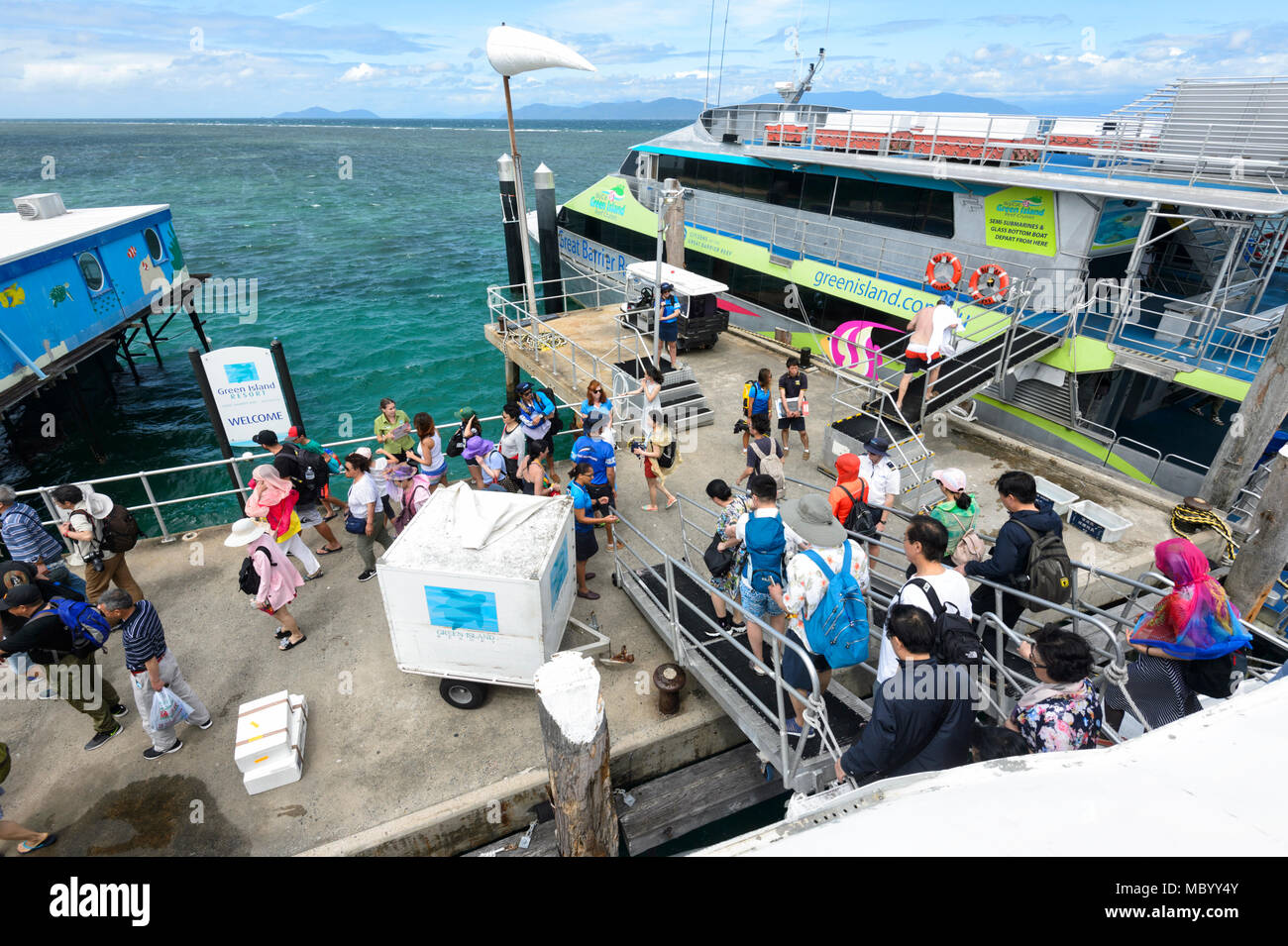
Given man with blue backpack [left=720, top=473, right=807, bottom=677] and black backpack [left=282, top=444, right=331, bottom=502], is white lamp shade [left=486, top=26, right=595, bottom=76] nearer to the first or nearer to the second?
Answer: black backpack [left=282, top=444, right=331, bottom=502]

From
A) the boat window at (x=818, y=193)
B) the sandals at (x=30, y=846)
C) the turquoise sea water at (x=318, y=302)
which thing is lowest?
the turquoise sea water at (x=318, y=302)

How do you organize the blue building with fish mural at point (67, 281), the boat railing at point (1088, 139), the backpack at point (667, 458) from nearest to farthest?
the backpack at point (667, 458), the boat railing at point (1088, 139), the blue building with fish mural at point (67, 281)

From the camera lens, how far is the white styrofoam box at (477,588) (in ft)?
17.1

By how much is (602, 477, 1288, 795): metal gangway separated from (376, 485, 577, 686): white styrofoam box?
3.49 feet

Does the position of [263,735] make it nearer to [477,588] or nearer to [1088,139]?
[477,588]

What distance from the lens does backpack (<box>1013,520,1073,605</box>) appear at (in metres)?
4.59

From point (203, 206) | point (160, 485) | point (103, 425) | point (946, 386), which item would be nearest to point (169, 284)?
point (103, 425)

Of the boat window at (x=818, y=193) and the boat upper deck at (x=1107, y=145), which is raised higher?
the boat upper deck at (x=1107, y=145)

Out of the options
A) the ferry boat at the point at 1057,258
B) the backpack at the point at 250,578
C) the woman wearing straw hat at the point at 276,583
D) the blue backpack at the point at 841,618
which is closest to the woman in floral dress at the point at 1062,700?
the blue backpack at the point at 841,618

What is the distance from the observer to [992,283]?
38.3 feet

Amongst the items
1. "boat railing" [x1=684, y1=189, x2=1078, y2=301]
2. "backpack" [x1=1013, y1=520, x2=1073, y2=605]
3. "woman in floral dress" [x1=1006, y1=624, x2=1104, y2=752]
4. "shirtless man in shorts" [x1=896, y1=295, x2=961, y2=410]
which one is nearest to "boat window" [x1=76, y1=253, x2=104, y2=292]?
"boat railing" [x1=684, y1=189, x2=1078, y2=301]

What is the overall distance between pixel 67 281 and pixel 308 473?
12.4 metres

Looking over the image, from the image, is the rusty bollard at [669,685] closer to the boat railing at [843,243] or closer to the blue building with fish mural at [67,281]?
the boat railing at [843,243]

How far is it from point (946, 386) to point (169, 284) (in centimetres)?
2282
